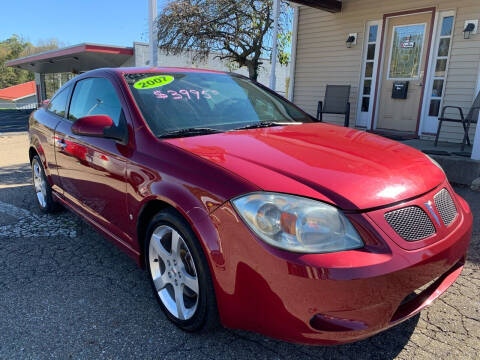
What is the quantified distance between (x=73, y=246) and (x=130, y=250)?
1.16 meters

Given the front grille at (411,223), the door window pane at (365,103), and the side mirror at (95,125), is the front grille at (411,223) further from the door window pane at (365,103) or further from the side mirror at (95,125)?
the door window pane at (365,103)

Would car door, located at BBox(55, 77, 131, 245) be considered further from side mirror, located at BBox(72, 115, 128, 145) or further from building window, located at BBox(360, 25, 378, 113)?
building window, located at BBox(360, 25, 378, 113)

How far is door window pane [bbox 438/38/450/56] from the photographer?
22.0ft

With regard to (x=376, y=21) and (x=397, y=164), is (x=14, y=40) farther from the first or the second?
(x=397, y=164)

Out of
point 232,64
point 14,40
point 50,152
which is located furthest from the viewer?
point 14,40

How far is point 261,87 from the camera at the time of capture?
11.3 ft

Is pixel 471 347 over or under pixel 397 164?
under

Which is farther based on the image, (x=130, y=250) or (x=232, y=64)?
(x=232, y=64)

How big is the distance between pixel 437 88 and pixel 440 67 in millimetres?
380

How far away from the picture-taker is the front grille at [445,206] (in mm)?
1913

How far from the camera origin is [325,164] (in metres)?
1.91

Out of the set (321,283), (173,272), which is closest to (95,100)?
(173,272)

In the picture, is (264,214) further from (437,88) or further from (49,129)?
(437,88)

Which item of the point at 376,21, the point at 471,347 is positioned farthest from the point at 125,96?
the point at 376,21
